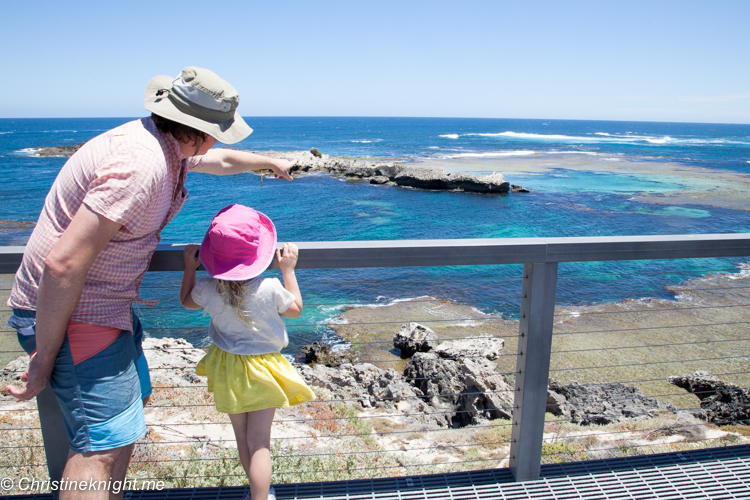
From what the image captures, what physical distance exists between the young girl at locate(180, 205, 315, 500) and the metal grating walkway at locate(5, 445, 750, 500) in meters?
0.42

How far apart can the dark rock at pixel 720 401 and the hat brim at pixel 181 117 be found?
5104mm

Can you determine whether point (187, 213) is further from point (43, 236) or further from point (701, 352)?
point (43, 236)

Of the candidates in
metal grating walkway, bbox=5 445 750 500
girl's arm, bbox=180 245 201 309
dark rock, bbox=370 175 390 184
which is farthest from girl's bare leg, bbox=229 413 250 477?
dark rock, bbox=370 175 390 184

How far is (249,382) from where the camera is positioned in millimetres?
1992

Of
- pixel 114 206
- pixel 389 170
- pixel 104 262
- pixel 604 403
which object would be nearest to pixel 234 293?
pixel 104 262

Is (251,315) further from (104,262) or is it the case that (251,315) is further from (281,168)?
(281,168)

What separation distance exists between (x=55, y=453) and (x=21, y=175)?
174 feet

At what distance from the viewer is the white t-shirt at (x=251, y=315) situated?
1.95 m

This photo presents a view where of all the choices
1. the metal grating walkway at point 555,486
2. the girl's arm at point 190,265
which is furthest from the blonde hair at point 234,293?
the metal grating walkway at point 555,486

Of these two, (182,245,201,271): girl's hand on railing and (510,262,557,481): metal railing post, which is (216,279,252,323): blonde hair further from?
(510,262,557,481): metal railing post

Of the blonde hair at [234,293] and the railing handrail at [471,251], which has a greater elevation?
the railing handrail at [471,251]

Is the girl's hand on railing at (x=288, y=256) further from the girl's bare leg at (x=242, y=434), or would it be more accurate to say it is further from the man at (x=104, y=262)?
the girl's bare leg at (x=242, y=434)

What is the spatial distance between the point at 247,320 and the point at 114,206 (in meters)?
0.70

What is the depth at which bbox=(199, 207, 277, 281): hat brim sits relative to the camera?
1.87m
